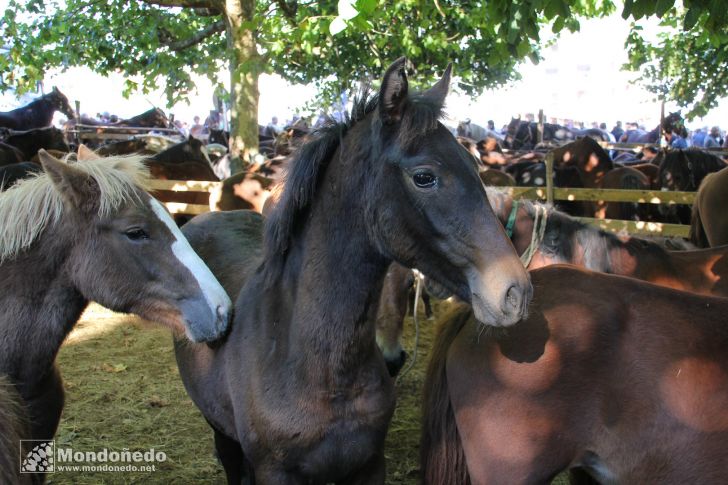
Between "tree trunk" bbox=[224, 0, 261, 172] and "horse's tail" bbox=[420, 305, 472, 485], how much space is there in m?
6.12

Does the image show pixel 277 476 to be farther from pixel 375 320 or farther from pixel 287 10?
pixel 287 10

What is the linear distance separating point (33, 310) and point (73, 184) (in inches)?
19.7

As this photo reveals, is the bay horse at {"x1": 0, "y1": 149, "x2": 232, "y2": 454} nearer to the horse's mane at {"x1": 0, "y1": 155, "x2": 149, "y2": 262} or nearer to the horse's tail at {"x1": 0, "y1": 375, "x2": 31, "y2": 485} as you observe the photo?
the horse's mane at {"x1": 0, "y1": 155, "x2": 149, "y2": 262}

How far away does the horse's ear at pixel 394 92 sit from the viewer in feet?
6.46

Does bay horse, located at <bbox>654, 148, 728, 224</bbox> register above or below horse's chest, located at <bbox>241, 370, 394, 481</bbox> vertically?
above

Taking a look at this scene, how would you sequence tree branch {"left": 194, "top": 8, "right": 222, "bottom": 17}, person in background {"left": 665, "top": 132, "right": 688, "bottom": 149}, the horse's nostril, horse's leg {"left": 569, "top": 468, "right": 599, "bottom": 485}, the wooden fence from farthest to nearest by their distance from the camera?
person in background {"left": 665, "top": 132, "right": 688, "bottom": 149} → tree branch {"left": 194, "top": 8, "right": 222, "bottom": 17} → the wooden fence → horse's leg {"left": 569, "top": 468, "right": 599, "bottom": 485} → the horse's nostril

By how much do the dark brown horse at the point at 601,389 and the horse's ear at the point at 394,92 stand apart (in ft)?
2.90

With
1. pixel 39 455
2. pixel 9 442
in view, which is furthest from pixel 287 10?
pixel 9 442

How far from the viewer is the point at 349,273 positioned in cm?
220

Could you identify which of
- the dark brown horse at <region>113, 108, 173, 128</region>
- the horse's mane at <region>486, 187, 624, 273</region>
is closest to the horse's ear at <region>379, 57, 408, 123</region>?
the horse's mane at <region>486, 187, 624, 273</region>

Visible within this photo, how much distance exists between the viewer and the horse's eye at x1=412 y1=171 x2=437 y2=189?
1967mm

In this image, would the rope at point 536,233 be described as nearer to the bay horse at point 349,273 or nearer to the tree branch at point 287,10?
the bay horse at point 349,273

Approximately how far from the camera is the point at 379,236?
2.07 metres

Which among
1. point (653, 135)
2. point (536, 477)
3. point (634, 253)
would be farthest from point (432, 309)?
point (653, 135)
